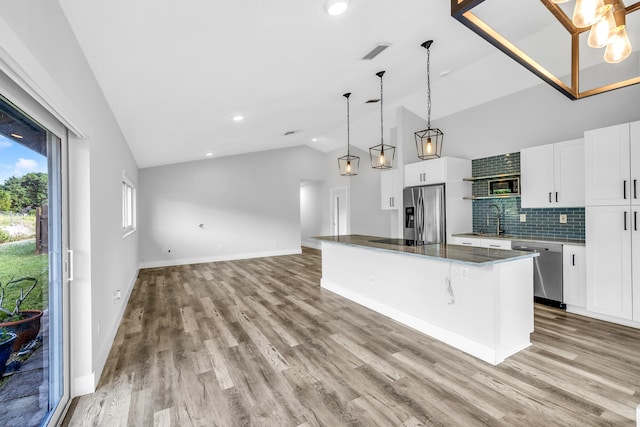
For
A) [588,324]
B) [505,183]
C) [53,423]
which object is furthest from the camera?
[505,183]

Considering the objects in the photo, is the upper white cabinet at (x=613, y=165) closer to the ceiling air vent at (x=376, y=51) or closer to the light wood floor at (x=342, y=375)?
the light wood floor at (x=342, y=375)

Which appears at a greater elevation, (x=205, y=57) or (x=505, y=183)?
(x=205, y=57)

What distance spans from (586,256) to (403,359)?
269 centimetres

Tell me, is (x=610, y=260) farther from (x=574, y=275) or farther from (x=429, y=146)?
(x=429, y=146)

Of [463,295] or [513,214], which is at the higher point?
[513,214]

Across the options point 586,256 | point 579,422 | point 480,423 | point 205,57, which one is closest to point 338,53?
point 205,57

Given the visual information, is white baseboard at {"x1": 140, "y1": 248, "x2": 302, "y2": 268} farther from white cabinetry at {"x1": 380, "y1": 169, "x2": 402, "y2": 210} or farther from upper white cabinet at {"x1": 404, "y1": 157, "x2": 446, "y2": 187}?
upper white cabinet at {"x1": 404, "y1": 157, "x2": 446, "y2": 187}

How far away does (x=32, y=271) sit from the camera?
160 cm

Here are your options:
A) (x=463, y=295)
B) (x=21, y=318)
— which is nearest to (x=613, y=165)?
(x=463, y=295)

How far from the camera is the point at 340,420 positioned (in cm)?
188

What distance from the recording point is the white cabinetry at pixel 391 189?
6.07m

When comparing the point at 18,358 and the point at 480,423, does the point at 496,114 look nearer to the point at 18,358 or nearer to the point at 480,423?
the point at 480,423

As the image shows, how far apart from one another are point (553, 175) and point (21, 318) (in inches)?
211

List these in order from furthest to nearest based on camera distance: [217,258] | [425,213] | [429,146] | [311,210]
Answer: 1. [311,210]
2. [217,258]
3. [425,213]
4. [429,146]
